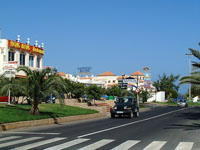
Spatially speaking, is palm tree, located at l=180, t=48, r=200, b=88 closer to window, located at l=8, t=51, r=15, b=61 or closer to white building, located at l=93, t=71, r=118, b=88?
window, located at l=8, t=51, r=15, b=61

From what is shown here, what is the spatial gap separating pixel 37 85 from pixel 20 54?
2823 centimetres

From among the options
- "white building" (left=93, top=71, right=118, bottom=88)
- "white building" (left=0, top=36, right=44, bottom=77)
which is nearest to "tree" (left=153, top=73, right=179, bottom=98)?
"white building" (left=93, top=71, right=118, bottom=88)

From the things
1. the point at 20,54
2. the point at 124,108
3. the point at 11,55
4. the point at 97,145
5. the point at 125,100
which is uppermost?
the point at 20,54

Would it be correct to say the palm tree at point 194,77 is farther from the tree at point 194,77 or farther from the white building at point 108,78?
the white building at point 108,78

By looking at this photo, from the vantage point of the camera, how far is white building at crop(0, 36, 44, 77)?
1770 inches

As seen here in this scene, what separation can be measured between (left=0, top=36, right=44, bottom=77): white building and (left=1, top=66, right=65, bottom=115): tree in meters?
19.8

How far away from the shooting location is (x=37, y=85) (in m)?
21.7

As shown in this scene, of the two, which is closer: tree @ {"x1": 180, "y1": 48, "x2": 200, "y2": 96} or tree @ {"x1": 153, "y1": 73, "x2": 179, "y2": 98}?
tree @ {"x1": 180, "y1": 48, "x2": 200, "y2": 96}

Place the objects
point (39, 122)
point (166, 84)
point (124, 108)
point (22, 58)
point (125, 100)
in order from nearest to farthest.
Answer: point (39, 122) < point (124, 108) < point (125, 100) < point (22, 58) < point (166, 84)

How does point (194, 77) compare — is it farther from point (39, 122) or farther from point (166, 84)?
point (166, 84)

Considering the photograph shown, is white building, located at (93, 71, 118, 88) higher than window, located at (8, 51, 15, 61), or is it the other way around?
white building, located at (93, 71, 118, 88)

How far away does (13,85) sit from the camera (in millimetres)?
21016

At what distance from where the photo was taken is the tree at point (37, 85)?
21734 millimetres

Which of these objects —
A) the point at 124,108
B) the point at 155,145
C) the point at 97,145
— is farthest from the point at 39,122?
the point at 124,108
